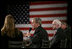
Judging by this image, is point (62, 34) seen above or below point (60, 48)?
above

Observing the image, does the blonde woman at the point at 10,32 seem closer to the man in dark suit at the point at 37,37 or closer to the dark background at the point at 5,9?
the man in dark suit at the point at 37,37

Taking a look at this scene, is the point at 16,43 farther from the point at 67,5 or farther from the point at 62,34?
the point at 67,5

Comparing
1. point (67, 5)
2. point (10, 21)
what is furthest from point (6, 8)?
point (10, 21)

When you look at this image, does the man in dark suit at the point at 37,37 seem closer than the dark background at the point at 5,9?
Yes

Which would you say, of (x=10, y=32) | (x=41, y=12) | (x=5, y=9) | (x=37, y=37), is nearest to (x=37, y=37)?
(x=37, y=37)

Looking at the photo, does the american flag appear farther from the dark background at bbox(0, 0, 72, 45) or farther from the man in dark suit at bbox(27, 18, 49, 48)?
the man in dark suit at bbox(27, 18, 49, 48)

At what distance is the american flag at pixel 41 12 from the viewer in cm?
532

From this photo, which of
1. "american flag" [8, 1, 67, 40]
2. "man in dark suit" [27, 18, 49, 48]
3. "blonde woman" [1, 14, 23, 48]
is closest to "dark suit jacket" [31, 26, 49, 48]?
"man in dark suit" [27, 18, 49, 48]

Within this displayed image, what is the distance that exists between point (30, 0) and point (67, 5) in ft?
3.24

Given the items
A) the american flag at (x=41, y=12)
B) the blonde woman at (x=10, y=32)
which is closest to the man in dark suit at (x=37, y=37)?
the blonde woman at (x=10, y=32)

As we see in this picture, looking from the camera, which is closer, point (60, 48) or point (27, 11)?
point (60, 48)

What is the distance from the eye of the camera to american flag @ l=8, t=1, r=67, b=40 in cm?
532

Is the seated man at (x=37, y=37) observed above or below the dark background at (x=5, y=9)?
below

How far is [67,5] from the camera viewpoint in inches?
210
